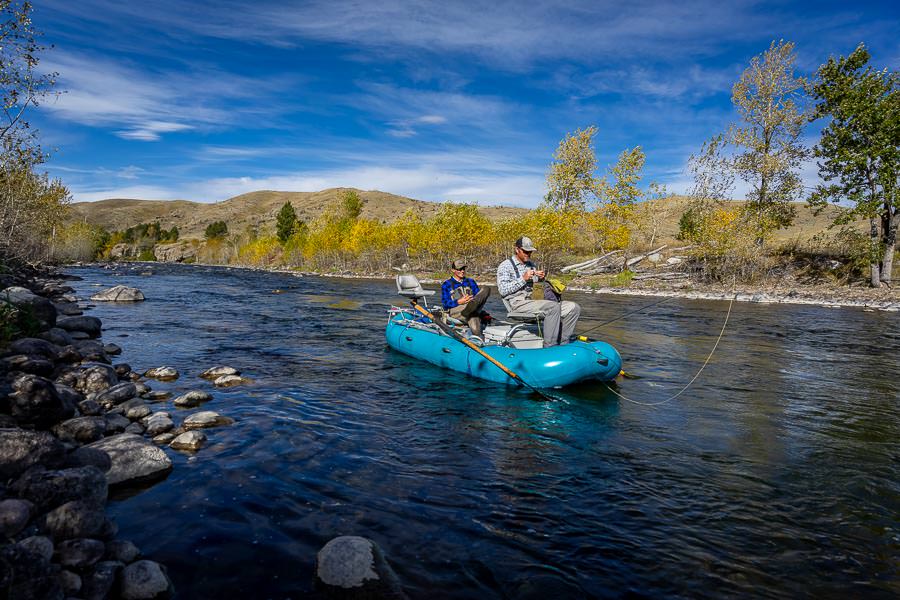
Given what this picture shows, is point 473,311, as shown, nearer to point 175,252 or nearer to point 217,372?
point 217,372

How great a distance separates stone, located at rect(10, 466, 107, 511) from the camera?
13.5ft

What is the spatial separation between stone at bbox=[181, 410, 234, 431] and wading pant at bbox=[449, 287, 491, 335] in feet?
17.6

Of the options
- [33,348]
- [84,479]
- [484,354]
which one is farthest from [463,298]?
[84,479]

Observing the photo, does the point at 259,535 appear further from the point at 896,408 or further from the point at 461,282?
the point at 896,408

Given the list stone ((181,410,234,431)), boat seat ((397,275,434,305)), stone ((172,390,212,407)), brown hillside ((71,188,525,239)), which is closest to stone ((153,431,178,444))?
stone ((181,410,234,431))

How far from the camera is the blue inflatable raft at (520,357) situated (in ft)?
30.3

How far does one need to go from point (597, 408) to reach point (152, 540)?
6774 millimetres

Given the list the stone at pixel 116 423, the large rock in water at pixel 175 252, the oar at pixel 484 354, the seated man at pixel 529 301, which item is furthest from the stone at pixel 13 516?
the large rock in water at pixel 175 252

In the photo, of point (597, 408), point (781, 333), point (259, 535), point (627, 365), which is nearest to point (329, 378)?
point (597, 408)

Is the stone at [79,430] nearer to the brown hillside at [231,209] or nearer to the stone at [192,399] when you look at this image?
the stone at [192,399]

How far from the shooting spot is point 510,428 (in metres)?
7.90

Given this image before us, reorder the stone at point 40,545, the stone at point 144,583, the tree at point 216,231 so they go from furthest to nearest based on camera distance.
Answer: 1. the tree at point 216,231
2. the stone at point 144,583
3. the stone at point 40,545

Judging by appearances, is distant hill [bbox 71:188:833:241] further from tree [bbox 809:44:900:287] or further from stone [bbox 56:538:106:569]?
stone [bbox 56:538:106:569]

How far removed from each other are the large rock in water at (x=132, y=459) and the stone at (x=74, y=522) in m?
1.32
